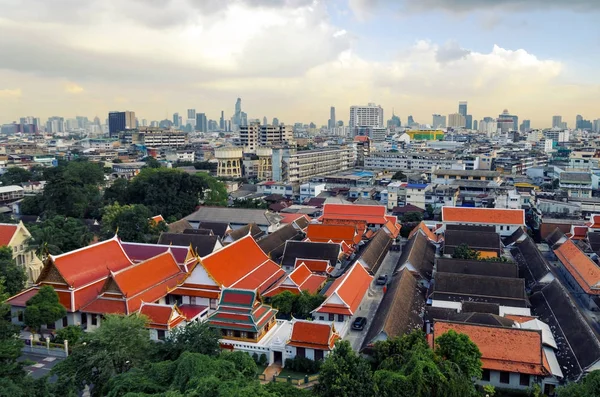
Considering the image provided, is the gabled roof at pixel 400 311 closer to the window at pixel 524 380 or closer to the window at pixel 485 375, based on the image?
the window at pixel 485 375

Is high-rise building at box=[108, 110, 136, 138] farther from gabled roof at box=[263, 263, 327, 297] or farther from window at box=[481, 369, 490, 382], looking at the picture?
window at box=[481, 369, 490, 382]

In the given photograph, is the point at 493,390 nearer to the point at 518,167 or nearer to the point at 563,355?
the point at 563,355

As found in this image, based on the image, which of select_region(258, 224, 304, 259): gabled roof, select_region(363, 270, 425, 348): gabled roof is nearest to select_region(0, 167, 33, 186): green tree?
select_region(258, 224, 304, 259): gabled roof

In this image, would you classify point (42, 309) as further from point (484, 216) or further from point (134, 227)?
point (484, 216)

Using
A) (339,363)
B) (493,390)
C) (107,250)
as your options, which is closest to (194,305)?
(107,250)

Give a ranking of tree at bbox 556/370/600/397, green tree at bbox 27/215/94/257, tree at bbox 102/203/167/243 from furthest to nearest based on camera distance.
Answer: tree at bbox 102/203/167/243, green tree at bbox 27/215/94/257, tree at bbox 556/370/600/397

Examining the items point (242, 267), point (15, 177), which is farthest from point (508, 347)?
point (15, 177)
